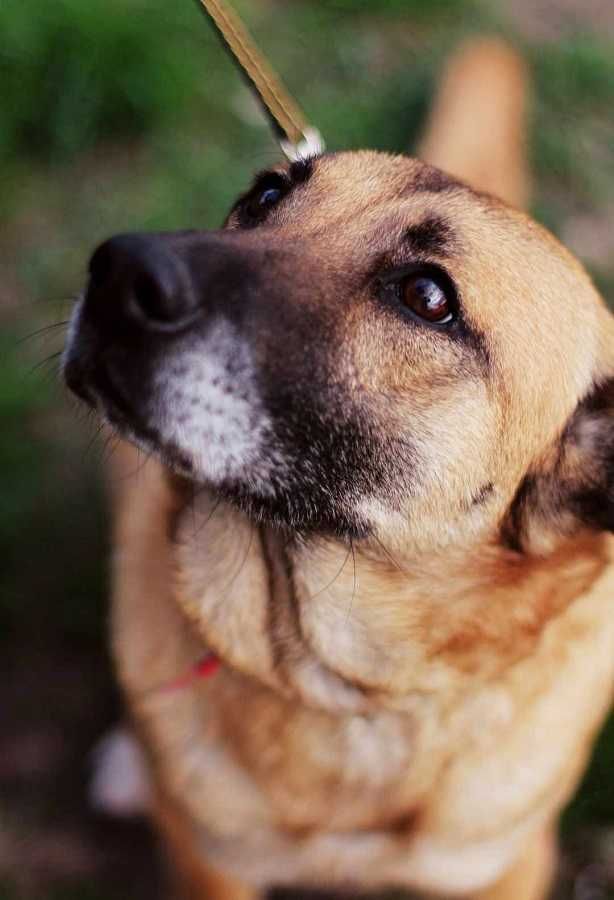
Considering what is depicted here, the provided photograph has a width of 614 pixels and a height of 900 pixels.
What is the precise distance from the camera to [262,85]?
2.54 metres

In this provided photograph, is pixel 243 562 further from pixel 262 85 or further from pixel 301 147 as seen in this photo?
pixel 262 85

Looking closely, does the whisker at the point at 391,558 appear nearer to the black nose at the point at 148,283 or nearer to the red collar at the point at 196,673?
the red collar at the point at 196,673

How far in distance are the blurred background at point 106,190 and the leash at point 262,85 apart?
1.09 metres

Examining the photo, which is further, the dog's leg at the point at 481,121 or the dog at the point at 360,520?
the dog's leg at the point at 481,121

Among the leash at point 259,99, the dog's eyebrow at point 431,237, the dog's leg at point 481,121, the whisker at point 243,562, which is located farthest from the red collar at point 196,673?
the dog's leg at point 481,121

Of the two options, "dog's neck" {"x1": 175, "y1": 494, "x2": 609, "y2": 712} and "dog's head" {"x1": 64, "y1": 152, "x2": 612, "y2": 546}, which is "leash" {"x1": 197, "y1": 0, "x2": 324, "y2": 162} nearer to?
"dog's head" {"x1": 64, "y1": 152, "x2": 612, "y2": 546}

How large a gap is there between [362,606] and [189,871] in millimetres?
1214

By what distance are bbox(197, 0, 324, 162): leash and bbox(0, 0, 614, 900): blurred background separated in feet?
3.59

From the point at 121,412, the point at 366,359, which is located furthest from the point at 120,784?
the point at 366,359

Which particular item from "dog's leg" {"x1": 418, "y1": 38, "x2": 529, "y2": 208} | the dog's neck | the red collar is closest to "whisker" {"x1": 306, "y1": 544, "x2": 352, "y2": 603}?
the dog's neck

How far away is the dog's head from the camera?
5.93 ft

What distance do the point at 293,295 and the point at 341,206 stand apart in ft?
1.32

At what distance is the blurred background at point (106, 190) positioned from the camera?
3299 millimetres

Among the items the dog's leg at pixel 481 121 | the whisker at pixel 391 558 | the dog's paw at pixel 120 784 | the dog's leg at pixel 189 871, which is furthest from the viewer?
the dog's leg at pixel 481 121
